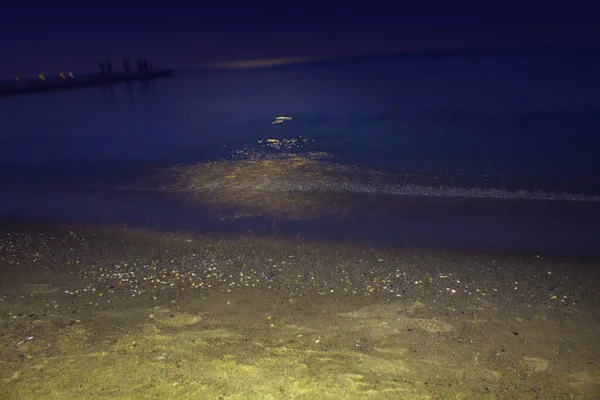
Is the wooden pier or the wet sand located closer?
the wet sand

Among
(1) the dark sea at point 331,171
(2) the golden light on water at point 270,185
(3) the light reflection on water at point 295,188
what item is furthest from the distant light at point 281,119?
(3) the light reflection on water at point 295,188

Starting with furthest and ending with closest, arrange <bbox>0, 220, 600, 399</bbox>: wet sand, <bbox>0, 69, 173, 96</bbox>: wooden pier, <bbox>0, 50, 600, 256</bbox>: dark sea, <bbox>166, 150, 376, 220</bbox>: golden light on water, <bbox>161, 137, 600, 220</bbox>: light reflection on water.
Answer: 1. <bbox>0, 69, 173, 96</bbox>: wooden pier
2. <bbox>161, 137, 600, 220</bbox>: light reflection on water
3. <bbox>166, 150, 376, 220</bbox>: golden light on water
4. <bbox>0, 50, 600, 256</bbox>: dark sea
5. <bbox>0, 220, 600, 399</bbox>: wet sand

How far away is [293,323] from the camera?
15.6ft

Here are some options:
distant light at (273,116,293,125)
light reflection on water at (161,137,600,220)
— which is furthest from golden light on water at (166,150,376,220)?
distant light at (273,116,293,125)

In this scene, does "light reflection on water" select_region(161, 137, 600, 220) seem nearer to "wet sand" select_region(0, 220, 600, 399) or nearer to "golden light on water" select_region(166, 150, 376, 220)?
"golden light on water" select_region(166, 150, 376, 220)

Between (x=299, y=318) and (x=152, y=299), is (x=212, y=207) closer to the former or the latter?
(x=152, y=299)

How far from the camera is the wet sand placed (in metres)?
3.82

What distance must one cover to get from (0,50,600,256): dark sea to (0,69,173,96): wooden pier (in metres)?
14.6

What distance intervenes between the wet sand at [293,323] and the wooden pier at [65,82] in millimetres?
40997

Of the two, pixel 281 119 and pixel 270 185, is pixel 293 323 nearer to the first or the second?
pixel 270 185

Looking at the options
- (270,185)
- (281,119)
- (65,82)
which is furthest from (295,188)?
(65,82)

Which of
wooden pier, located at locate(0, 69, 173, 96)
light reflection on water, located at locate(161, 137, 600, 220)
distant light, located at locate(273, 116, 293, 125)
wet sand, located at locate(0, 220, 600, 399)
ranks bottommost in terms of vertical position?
distant light, located at locate(273, 116, 293, 125)

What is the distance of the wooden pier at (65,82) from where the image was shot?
137 ft

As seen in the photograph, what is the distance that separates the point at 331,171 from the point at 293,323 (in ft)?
26.7
